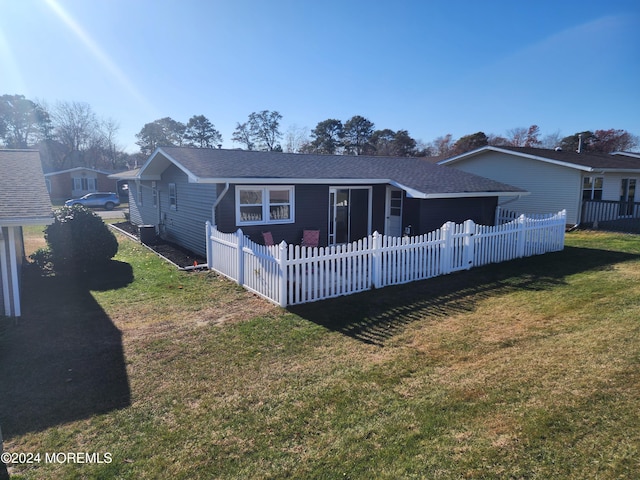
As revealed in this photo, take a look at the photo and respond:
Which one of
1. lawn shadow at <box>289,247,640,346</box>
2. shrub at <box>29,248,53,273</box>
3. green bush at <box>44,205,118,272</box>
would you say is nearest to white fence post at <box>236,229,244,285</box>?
lawn shadow at <box>289,247,640,346</box>

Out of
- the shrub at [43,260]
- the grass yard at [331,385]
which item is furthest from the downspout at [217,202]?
the shrub at [43,260]

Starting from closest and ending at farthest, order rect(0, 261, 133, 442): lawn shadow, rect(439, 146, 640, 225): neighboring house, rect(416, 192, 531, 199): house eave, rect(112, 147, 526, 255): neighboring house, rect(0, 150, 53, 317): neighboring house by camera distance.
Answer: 1. rect(0, 261, 133, 442): lawn shadow
2. rect(0, 150, 53, 317): neighboring house
3. rect(112, 147, 526, 255): neighboring house
4. rect(416, 192, 531, 199): house eave
5. rect(439, 146, 640, 225): neighboring house

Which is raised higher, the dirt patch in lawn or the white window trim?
the white window trim

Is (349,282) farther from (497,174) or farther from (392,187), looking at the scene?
(497,174)

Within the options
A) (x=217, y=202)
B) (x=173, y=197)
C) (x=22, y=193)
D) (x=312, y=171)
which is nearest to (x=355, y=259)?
(x=217, y=202)

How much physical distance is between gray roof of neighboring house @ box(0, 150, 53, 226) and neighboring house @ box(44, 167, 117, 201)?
33.1 m

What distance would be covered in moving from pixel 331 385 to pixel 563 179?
60.6 ft

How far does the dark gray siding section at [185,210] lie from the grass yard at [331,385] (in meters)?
4.34

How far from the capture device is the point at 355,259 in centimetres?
845

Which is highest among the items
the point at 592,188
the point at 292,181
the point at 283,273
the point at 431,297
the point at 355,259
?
the point at 292,181

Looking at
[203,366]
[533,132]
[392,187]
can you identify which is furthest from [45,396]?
[533,132]

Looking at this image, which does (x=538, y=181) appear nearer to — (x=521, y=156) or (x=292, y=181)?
(x=521, y=156)

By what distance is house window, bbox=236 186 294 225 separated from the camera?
11.6 meters

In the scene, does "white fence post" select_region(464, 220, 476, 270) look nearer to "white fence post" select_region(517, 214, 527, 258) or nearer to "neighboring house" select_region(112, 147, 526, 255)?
"neighboring house" select_region(112, 147, 526, 255)
